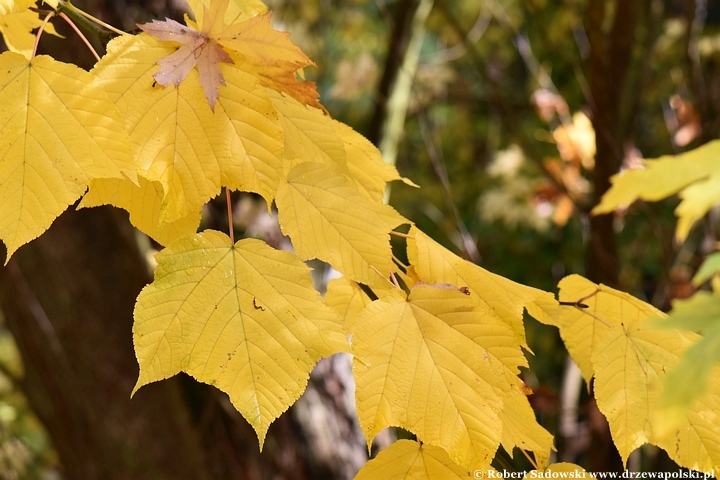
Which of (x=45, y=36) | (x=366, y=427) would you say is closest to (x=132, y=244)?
(x=45, y=36)

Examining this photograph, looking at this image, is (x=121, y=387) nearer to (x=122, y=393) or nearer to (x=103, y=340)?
(x=122, y=393)

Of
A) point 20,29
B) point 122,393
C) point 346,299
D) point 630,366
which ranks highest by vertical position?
point 20,29

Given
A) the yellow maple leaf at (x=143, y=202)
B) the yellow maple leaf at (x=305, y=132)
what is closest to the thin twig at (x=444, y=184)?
the yellow maple leaf at (x=305, y=132)

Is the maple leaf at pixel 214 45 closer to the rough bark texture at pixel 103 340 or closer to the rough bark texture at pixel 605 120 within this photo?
the rough bark texture at pixel 103 340

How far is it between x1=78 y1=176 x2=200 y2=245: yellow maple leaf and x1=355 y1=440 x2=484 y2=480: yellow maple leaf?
30 cm

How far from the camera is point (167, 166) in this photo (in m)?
0.54

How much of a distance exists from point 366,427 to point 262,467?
1.07 metres

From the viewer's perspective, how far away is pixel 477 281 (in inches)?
26.5

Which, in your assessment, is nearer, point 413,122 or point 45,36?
point 45,36

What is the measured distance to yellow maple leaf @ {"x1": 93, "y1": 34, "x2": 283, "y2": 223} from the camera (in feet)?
1.78

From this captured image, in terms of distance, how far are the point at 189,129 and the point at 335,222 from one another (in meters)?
0.16

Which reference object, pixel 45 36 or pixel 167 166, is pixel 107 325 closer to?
pixel 45 36

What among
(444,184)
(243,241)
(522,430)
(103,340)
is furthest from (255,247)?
(444,184)

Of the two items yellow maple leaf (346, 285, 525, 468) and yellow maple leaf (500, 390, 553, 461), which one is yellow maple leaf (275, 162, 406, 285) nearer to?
yellow maple leaf (346, 285, 525, 468)
